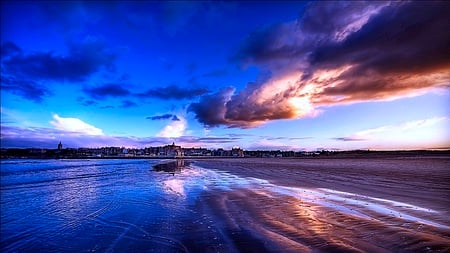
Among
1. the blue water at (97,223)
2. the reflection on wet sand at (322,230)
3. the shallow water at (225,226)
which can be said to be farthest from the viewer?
the blue water at (97,223)

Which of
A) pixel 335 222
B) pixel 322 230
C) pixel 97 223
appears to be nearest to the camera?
pixel 322 230

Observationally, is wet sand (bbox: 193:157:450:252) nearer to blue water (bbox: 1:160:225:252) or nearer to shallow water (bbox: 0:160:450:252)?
shallow water (bbox: 0:160:450:252)

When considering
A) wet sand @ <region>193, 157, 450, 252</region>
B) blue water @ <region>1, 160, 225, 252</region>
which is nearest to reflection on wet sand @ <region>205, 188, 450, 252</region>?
wet sand @ <region>193, 157, 450, 252</region>

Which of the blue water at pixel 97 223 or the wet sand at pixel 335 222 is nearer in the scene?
the wet sand at pixel 335 222

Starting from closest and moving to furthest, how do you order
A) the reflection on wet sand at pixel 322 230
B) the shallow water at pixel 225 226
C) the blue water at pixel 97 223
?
the reflection on wet sand at pixel 322 230, the shallow water at pixel 225 226, the blue water at pixel 97 223

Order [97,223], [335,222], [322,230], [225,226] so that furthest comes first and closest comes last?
[97,223]
[335,222]
[225,226]
[322,230]

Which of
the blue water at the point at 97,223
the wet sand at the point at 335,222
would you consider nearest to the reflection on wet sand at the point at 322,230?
the wet sand at the point at 335,222

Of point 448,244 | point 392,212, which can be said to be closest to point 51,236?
point 448,244

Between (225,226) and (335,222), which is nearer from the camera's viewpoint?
(225,226)

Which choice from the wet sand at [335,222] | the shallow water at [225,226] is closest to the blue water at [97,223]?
the shallow water at [225,226]

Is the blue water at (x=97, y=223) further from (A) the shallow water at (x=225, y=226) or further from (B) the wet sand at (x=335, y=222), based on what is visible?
(B) the wet sand at (x=335, y=222)

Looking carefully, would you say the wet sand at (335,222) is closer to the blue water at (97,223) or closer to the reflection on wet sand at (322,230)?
the reflection on wet sand at (322,230)

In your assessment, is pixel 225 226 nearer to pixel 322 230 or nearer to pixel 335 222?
pixel 322 230

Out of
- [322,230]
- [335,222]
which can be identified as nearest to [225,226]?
[322,230]
